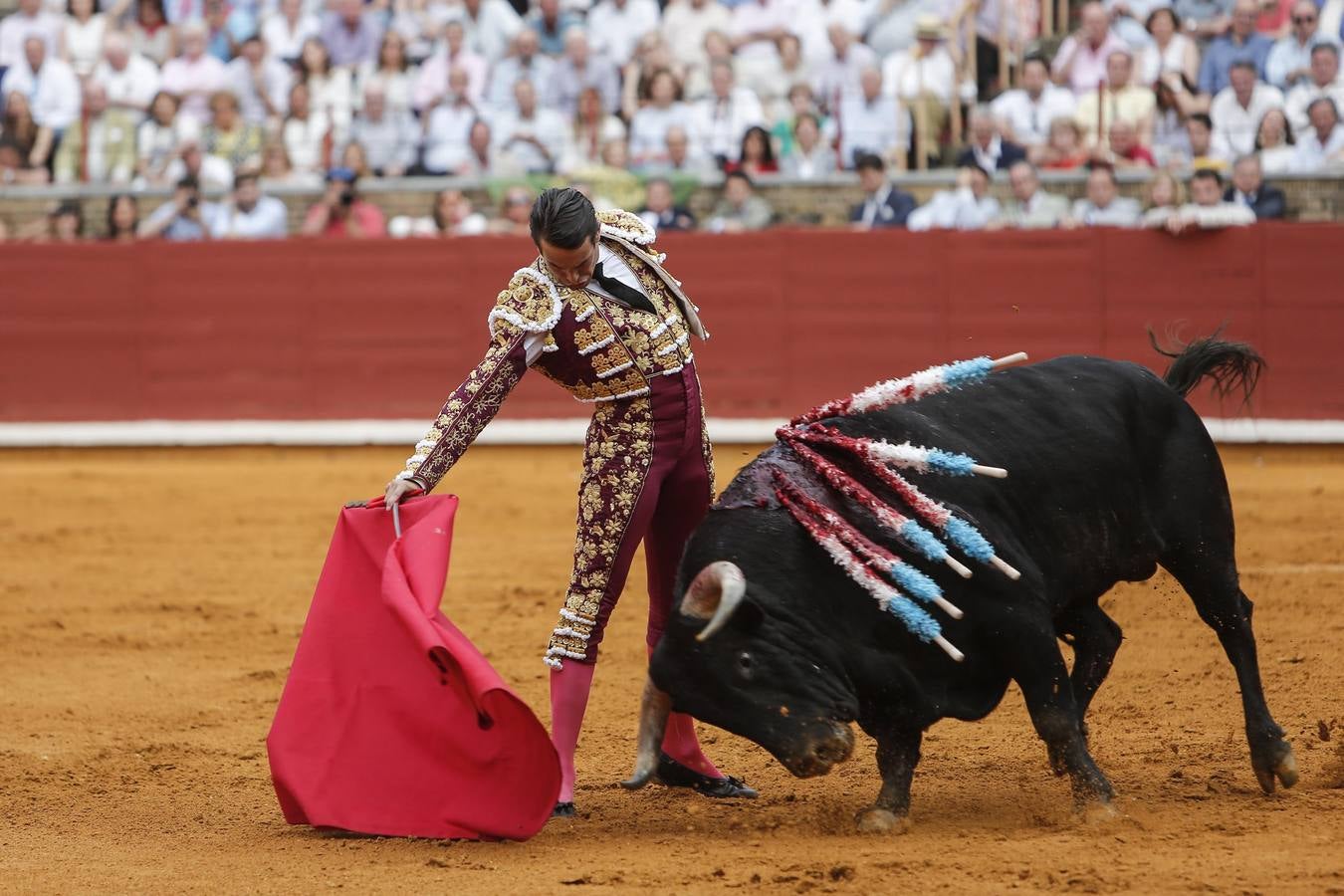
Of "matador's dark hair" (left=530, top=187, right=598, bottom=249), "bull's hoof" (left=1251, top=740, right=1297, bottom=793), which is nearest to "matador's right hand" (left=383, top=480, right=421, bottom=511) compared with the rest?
"matador's dark hair" (left=530, top=187, right=598, bottom=249)

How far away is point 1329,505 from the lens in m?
7.93

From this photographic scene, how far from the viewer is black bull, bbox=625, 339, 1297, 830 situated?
3.42 m

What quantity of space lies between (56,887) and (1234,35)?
27.7 ft

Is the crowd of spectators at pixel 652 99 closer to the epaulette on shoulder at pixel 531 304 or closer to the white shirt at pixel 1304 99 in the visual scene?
the white shirt at pixel 1304 99

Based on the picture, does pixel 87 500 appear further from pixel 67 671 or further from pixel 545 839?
pixel 545 839

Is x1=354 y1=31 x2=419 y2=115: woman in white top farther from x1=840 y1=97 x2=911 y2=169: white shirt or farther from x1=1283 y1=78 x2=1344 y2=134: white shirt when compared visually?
x1=1283 y1=78 x2=1344 y2=134: white shirt

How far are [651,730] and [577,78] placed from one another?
26.7 ft

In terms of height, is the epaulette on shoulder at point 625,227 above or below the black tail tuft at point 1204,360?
above

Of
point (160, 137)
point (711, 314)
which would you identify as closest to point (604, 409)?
point (711, 314)

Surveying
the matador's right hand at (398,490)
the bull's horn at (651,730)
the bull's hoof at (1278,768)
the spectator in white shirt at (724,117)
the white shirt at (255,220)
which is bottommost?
the bull's hoof at (1278,768)

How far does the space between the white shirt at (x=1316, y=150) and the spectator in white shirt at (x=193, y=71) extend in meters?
6.77

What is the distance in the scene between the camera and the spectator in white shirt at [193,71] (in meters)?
11.9

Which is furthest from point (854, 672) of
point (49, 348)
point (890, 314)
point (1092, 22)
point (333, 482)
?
point (49, 348)

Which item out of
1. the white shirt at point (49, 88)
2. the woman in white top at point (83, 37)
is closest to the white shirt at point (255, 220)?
the white shirt at point (49, 88)
